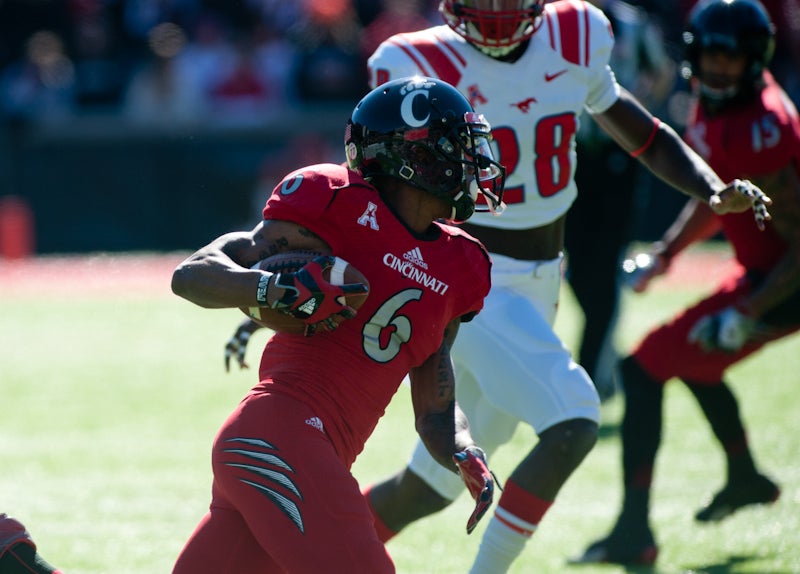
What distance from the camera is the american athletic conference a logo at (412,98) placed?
3.50 metres

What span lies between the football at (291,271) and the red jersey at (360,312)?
0.24ft

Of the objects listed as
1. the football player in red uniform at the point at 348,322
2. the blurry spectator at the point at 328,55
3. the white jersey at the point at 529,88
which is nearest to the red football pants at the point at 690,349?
the white jersey at the point at 529,88

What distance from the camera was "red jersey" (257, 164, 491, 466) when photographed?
3.37 metres

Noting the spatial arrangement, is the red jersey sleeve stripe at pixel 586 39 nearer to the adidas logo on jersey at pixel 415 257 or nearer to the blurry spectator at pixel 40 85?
the adidas logo on jersey at pixel 415 257

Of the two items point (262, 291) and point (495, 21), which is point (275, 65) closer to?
point (495, 21)

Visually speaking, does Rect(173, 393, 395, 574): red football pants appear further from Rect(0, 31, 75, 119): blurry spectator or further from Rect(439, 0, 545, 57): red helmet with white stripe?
Rect(0, 31, 75, 119): blurry spectator

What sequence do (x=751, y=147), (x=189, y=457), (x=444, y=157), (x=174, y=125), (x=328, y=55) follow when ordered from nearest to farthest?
1. (x=444, y=157)
2. (x=751, y=147)
3. (x=189, y=457)
4. (x=328, y=55)
5. (x=174, y=125)

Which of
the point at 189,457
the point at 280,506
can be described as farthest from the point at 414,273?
the point at 189,457

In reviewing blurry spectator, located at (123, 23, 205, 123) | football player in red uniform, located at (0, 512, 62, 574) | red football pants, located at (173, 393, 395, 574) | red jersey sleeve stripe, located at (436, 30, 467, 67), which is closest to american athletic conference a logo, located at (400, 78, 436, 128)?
red football pants, located at (173, 393, 395, 574)

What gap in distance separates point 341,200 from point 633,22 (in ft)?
16.2

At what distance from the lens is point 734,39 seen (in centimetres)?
532

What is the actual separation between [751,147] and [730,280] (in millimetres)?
598

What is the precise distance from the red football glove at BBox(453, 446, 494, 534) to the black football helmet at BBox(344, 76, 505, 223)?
68 centimetres

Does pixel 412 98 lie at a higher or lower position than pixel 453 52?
higher
